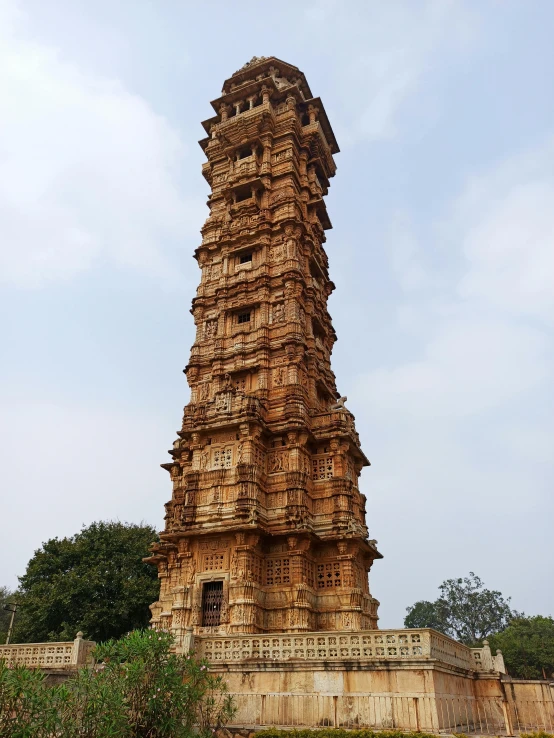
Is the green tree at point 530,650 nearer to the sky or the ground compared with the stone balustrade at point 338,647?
nearer to the sky

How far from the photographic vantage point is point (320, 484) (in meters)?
23.9

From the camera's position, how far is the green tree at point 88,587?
30.9 metres

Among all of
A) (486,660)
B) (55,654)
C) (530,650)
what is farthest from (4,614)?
(486,660)

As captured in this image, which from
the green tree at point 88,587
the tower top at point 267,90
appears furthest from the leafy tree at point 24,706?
the tower top at point 267,90

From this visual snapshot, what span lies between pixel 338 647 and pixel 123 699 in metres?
6.00

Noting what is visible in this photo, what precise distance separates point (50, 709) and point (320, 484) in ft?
51.2

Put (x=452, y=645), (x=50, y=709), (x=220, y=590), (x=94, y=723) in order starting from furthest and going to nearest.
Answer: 1. (x=220, y=590)
2. (x=452, y=645)
3. (x=94, y=723)
4. (x=50, y=709)

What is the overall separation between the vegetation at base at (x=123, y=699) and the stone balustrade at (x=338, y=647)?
1925 millimetres

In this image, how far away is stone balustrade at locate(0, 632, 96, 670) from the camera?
1842 centimetres

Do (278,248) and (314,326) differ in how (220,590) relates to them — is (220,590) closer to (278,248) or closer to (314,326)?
(314,326)

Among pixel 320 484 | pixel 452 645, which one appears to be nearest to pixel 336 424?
pixel 320 484

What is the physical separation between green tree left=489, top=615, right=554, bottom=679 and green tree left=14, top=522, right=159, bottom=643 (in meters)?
33.0

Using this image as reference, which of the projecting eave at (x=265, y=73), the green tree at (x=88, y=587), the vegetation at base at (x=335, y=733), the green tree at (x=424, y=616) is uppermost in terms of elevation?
the projecting eave at (x=265, y=73)

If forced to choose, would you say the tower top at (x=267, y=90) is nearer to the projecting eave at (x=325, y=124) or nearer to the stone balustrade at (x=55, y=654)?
the projecting eave at (x=325, y=124)
